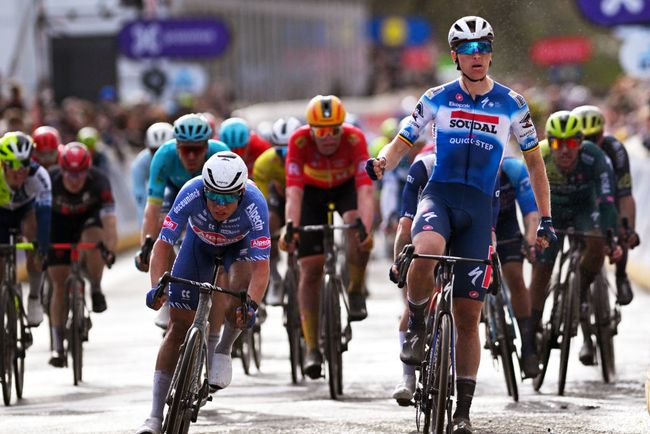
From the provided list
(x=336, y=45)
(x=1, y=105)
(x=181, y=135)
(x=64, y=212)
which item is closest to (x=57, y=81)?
(x=1, y=105)

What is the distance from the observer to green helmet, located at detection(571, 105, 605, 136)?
43.0 feet

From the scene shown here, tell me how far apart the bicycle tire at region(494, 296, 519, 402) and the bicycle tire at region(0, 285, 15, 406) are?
132 inches

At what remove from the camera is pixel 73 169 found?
14.3 m

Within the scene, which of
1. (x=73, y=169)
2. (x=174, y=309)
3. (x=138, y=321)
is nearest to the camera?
(x=174, y=309)

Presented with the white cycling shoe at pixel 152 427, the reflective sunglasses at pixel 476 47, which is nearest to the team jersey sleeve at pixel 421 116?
the reflective sunglasses at pixel 476 47

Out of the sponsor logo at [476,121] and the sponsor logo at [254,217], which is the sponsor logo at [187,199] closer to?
the sponsor logo at [254,217]

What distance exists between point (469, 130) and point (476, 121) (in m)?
0.06

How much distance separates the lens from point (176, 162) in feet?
41.5

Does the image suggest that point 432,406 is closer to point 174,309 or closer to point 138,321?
point 174,309

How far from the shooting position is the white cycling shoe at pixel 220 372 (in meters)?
10.0

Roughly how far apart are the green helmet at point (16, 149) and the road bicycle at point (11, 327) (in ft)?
1.99

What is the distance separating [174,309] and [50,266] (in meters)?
4.53

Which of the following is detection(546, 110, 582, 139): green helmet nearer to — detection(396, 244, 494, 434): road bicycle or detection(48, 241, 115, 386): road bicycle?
detection(396, 244, 494, 434): road bicycle

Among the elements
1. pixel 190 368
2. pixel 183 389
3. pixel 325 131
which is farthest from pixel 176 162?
pixel 183 389
